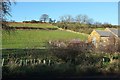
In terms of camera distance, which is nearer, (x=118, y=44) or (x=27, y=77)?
(x=27, y=77)

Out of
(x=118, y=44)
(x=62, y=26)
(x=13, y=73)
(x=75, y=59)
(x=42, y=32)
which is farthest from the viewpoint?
(x=62, y=26)

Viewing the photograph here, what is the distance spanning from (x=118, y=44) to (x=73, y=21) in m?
35.6

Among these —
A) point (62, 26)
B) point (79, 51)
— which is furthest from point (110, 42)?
point (62, 26)

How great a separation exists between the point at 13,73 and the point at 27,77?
0.72 meters

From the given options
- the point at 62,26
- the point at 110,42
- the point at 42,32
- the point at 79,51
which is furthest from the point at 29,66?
the point at 62,26

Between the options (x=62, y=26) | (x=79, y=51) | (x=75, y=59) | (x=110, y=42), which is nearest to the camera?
(x=75, y=59)

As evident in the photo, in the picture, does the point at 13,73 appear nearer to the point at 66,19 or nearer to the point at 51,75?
the point at 51,75

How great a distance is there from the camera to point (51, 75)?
14602 millimetres

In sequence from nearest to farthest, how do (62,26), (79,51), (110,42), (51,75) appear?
1. (51,75)
2. (79,51)
3. (110,42)
4. (62,26)

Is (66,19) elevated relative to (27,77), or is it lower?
elevated

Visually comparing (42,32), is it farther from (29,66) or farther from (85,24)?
(29,66)

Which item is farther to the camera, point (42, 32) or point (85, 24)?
point (85, 24)

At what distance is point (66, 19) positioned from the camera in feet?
203

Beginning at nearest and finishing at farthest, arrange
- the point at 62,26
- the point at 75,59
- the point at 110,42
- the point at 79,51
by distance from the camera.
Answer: the point at 75,59
the point at 79,51
the point at 110,42
the point at 62,26
